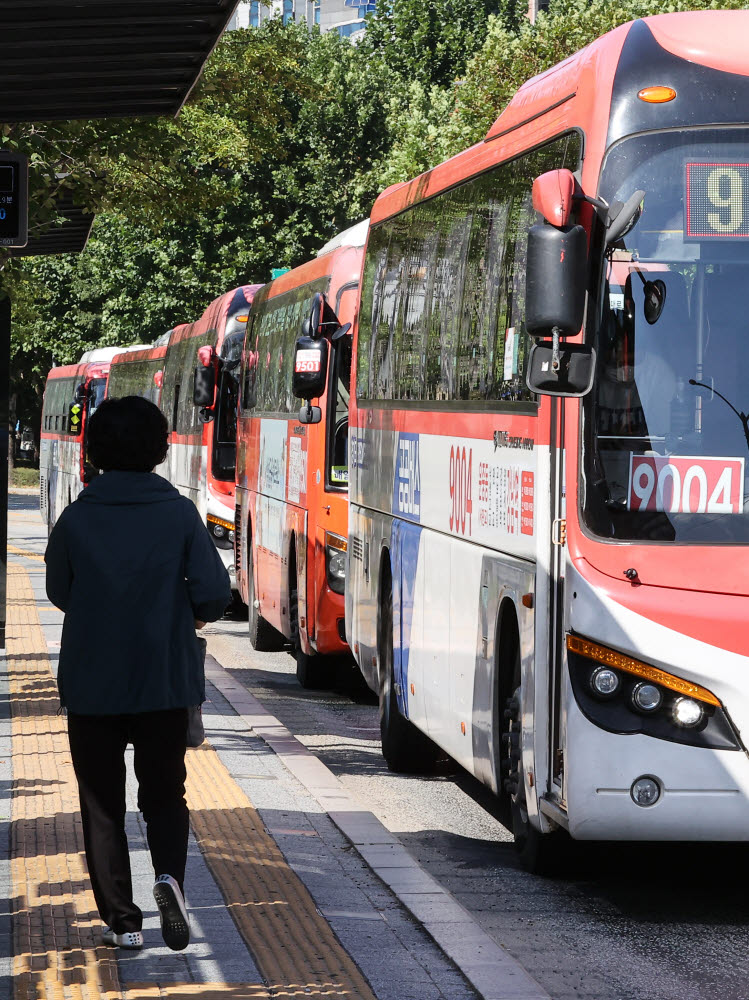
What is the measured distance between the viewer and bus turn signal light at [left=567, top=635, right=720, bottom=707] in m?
6.41

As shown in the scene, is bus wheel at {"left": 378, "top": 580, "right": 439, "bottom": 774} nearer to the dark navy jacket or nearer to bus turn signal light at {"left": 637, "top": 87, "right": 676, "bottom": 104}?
bus turn signal light at {"left": 637, "top": 87, "right": 676, "bottom": 104}

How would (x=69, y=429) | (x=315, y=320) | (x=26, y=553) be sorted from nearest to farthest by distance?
(x=315, y=320) → (x=26, y=553) → (x=69, y=429)

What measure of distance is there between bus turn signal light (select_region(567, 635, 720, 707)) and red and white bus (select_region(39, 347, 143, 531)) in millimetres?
28793

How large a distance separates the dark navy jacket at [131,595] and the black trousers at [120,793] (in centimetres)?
11


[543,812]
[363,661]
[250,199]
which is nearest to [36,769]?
[363,661]

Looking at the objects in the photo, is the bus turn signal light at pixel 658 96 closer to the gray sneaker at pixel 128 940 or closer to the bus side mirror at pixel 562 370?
the bus side mirror at pixel 562 370

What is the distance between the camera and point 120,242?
4559cm

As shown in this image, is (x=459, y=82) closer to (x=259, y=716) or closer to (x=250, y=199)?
(x=250, y=199)

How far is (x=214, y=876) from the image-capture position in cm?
700

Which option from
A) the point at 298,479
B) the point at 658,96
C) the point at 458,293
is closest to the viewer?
the point at 658,96

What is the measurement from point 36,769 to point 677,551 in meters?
4.36

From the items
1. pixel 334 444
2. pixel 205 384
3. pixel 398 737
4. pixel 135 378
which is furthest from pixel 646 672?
pixel 135 378

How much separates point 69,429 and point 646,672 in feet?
109

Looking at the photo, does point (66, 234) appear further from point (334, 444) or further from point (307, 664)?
point (307, 664)
